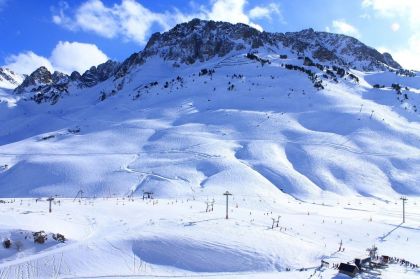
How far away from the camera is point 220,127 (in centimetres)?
6612

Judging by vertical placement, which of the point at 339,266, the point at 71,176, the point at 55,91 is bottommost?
the point at 339,266

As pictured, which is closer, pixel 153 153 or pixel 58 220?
pixel 58 220

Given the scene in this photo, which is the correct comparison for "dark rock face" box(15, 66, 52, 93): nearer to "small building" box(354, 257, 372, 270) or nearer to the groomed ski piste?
the groomed ski piste

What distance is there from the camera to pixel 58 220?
2384 centimetres

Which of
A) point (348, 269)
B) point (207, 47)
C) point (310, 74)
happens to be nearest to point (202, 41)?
point (207, 47)

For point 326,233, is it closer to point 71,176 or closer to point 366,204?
point 366,204

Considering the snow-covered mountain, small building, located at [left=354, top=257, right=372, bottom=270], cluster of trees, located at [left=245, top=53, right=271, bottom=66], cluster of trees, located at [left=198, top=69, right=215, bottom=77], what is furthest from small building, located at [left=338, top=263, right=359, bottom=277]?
cluster of trees, located at [left=245, top=53, right=271, bottom=66]

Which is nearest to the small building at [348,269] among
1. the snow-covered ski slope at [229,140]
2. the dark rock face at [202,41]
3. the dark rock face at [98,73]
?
the snow-covered ski slope at [229,140]

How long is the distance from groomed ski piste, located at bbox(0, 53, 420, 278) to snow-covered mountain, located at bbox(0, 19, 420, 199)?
29 cm

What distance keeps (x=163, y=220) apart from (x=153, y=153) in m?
29.4

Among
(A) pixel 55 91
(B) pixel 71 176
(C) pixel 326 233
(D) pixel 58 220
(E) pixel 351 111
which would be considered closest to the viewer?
(D) pixel 58 220

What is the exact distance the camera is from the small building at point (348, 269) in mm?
18783

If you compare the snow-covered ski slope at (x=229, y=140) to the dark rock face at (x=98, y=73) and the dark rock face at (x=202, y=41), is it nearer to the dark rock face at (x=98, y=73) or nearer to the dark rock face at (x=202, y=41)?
the dark rock face at (x=202, y=41)

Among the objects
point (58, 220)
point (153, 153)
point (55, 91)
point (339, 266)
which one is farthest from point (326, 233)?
point (55, 91)
